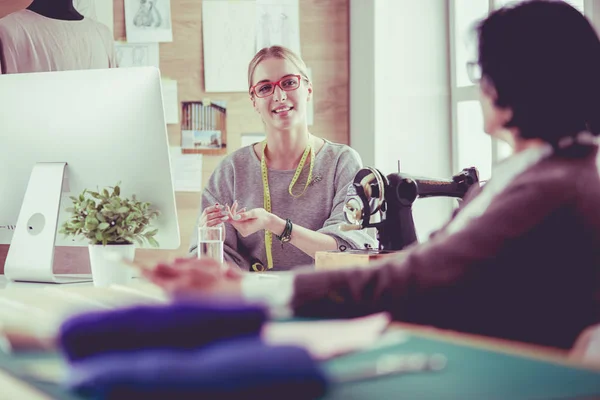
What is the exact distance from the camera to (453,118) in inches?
115

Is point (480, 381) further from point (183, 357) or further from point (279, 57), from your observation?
point (279, 57)

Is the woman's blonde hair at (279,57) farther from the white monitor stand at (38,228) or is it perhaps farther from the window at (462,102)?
the window at (462,102)

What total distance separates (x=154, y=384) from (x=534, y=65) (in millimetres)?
564

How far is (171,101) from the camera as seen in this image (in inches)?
124

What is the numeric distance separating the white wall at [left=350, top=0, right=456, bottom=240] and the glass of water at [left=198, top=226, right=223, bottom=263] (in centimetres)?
146

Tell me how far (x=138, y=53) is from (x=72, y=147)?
1453mm

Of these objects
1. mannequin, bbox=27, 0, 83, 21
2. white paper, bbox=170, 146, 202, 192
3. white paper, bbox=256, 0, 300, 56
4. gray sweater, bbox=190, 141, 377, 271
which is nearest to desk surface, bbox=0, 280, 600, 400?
gray sweater, bbox=190, 141, 377, 271

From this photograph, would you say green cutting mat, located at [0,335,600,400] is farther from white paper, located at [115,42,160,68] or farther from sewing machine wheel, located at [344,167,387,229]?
white paper, located at [115,42,160,68]

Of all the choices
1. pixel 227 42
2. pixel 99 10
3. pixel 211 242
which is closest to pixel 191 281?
pixel 211 242

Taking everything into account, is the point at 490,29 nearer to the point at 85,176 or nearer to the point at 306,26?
the point at 85,176

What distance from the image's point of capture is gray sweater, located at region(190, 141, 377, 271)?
83.7 inches

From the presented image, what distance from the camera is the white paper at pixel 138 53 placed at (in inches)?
125

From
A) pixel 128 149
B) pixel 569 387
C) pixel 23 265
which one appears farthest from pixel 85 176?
pixel 569 387

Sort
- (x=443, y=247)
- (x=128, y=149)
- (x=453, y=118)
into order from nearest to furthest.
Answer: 1. (x=443, y=247)
2. (x=128, y=149)
3. (x=453, y=118)
